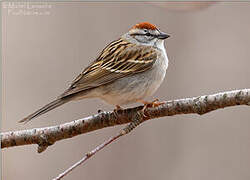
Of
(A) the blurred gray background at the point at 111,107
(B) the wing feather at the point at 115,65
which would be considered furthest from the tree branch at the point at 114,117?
(A) the blurred gray background at the point at 111,107

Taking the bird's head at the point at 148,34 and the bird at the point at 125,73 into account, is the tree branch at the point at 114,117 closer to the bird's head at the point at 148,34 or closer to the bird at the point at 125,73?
the bird at the point at 125,73

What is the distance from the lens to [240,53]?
22.8 feet

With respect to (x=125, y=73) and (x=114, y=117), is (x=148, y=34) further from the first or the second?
(x=114, y=117)

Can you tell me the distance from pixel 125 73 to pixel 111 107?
1.73 meters

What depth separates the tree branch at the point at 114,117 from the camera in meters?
3.36

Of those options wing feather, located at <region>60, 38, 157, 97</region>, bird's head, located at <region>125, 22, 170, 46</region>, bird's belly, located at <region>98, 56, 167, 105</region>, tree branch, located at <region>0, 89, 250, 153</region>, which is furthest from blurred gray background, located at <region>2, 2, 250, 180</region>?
tree branch, located at <region>0, 89, 250, 153</region>

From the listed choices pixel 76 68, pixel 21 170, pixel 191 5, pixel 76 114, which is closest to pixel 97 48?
pixel 76 68

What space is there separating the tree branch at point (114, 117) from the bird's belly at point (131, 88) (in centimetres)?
52

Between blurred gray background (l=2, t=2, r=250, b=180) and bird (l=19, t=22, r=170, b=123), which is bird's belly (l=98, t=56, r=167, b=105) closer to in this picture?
bird (l=19, t=22, r=170, b=123)

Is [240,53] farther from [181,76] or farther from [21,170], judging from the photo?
[21,170]

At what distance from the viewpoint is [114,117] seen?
12.8 ft

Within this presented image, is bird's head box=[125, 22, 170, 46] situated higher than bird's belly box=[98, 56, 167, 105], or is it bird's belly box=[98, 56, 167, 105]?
bird's head box=[125, 22, 170, 46]

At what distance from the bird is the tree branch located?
0.47 metres

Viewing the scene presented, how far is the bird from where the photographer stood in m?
4.59
